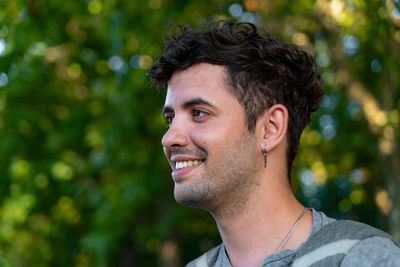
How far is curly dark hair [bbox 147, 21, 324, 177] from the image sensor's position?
111 inches

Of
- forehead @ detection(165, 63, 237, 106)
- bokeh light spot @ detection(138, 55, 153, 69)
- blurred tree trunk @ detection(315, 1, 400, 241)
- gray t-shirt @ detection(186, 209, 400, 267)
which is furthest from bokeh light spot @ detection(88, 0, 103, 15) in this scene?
gray t-shirt @ detection(186, 209, 400, 267)

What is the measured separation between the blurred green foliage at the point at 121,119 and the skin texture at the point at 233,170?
3193mm

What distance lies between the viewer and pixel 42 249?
11227 millimetres

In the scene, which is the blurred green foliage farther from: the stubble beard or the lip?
the lip

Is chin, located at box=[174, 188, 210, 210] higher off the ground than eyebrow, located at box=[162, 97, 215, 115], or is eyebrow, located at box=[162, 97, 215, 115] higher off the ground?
eyebrow, located at box=[162, 97, 215, 115]

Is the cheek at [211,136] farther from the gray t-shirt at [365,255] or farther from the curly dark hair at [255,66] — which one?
the gray t-shirt at [365,255]

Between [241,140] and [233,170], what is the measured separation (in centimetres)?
14

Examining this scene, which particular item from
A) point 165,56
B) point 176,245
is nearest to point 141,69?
point 176,245

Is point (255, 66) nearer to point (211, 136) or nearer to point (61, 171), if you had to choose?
point (211, 136)

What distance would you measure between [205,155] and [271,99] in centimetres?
45

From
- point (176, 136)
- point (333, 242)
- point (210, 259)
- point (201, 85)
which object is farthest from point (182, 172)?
point (333, 242)

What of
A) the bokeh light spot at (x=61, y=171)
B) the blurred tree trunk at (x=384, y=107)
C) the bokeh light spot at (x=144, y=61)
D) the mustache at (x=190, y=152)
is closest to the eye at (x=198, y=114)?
the mustache at (x=190, y=152)

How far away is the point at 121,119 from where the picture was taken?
898cm

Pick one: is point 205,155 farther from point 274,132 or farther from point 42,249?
point 42,249
